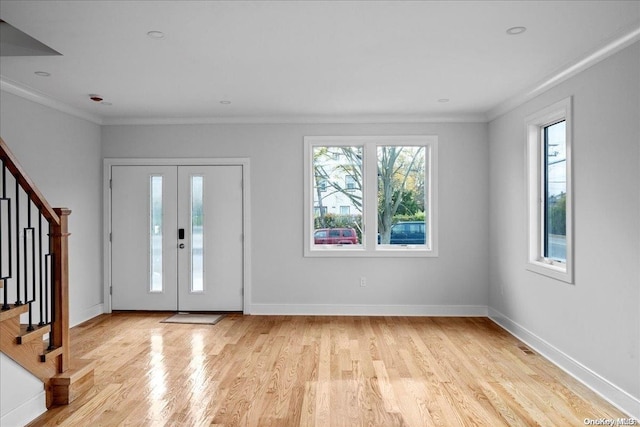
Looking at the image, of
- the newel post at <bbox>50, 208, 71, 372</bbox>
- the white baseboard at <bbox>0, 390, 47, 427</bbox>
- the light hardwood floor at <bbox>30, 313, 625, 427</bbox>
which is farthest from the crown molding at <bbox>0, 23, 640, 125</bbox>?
the white baseboard at <bbox>0, 390, 47, 427</bbox>

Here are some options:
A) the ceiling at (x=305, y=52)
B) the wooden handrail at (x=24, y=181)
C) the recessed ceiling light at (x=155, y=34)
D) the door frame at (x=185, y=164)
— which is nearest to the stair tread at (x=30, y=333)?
the wooden handrail at (x=24, y=181)

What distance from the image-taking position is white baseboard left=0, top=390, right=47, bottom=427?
2.73 meters

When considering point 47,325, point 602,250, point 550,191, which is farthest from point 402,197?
point 47,325

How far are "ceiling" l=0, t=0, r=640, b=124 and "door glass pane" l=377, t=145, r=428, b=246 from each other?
70 cm

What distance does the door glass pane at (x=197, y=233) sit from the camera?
585cm

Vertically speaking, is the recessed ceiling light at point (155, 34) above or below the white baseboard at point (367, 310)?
above

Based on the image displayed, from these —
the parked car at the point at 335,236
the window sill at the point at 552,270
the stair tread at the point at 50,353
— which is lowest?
the stair tread at the point at 50,353

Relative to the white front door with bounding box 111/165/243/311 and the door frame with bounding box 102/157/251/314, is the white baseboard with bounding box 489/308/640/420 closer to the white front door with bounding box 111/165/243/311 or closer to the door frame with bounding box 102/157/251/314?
the door frame with bounding box 102/157/251/314

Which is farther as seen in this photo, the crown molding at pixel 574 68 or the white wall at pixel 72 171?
the white wall at pixel 72 171

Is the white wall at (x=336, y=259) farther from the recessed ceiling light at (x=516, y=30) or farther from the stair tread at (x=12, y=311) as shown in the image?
the stair tread at (x=12, y=311)

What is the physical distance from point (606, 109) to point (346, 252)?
3.26m

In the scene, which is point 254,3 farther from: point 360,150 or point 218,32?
point 360,150

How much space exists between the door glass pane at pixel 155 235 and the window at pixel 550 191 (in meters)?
4.34

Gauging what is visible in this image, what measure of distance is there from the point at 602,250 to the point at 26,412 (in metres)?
4.05
